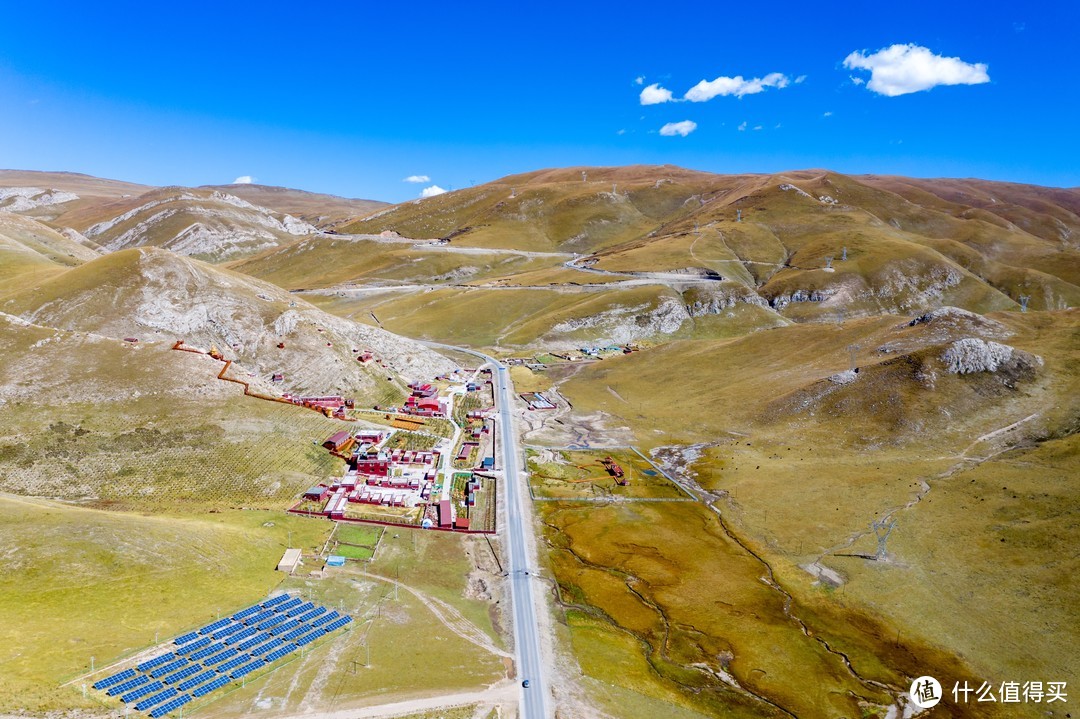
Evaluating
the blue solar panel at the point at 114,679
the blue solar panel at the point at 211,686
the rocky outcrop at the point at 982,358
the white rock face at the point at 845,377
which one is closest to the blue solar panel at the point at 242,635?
the blue solar panel at the point at 211,686

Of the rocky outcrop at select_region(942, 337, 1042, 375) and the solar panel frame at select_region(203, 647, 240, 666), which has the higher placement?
the rocky outcrop at select_region(942, 337, 1042, 375)

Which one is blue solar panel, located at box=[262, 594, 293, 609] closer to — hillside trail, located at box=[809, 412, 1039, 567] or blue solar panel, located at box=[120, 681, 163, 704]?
blue solar panel, located at box=[120, 681, 163, 704]

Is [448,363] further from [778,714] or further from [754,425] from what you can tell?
[778,714]

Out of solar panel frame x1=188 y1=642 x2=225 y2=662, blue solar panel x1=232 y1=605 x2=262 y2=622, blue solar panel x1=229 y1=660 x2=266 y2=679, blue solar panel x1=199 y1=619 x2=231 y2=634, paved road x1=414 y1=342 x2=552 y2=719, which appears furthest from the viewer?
blue solar panel x1=232 y1=605 x2=262 y2=622

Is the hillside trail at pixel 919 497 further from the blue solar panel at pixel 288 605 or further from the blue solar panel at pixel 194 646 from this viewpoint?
the blue solar panel at pixel 194 646

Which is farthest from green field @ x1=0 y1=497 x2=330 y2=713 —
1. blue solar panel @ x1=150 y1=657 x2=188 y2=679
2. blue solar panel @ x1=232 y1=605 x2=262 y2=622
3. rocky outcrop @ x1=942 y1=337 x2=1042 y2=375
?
rocky outcrop @ x1=942 y1=337 x2=1042 y2=375

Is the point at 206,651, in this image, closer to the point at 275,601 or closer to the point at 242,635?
the point at 242,635
